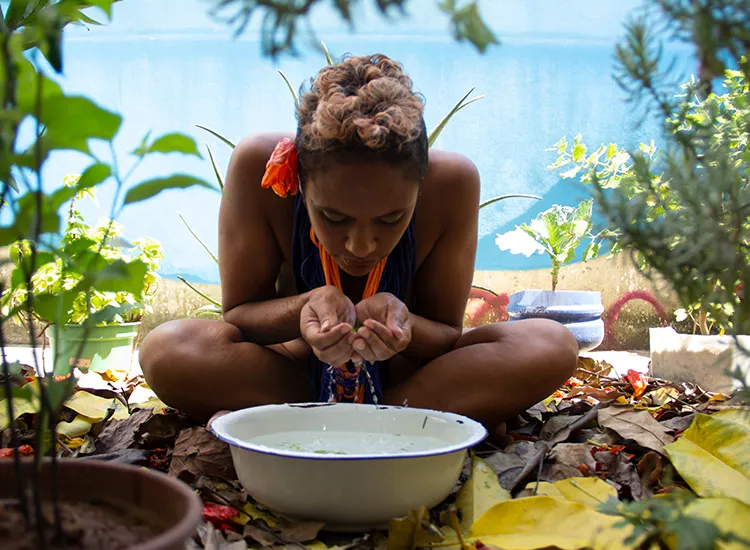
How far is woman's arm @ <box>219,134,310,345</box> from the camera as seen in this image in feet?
5.84

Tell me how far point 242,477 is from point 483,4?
397 cm

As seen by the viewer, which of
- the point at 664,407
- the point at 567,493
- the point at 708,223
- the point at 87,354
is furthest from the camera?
the point at 87,354

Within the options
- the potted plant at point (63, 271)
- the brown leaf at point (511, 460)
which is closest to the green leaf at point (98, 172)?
the potted plant at point (63, 271)

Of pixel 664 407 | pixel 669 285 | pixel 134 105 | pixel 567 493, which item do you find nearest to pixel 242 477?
pixel 567 493

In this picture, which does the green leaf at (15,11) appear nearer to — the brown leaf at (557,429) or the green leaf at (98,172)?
the green leaf at (98,172)

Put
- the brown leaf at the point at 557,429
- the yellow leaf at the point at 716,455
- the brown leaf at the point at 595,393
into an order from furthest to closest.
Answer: the brown leaf at the point at 595,393 < the brown leaf at the point at 557,429 < the yellow leaf at the point at 716,455

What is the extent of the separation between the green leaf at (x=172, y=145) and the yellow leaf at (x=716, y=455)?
0.97 metres

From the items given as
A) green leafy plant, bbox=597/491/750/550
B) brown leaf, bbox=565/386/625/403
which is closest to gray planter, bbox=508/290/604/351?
brown leaf, bbox=565/386/625/403

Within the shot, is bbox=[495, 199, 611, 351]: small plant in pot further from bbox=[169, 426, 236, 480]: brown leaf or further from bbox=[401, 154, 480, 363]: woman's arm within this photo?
bbox=[169, 426, 236, 480]: brown leaf

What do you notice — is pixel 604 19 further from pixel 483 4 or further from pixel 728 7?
pixel 728 7

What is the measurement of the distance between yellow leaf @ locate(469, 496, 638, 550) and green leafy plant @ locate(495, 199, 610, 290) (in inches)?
116

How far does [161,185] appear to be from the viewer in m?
0.65

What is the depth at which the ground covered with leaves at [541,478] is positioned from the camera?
849 mm

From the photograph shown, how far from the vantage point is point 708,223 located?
0.81 m
